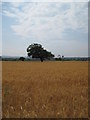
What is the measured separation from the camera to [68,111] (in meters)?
6.93

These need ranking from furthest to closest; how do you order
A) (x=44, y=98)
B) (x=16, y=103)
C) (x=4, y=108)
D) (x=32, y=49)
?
(x=32, y=49) → (x=44, y=98) → (x=16, y=103) → (x=4, y=108)

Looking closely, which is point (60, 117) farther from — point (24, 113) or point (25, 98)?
point (25, 98)

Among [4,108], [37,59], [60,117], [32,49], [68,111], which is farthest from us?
[37,59]

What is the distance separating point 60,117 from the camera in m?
6.43

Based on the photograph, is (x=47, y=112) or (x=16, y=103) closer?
(x=47, y=112)

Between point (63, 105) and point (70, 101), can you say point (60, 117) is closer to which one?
point (63, 105)

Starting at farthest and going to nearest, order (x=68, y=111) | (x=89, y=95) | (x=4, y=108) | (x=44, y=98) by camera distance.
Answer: (x=89, y=95), (x=44, y=98), (x=4, y=108), (x=68, y=111)

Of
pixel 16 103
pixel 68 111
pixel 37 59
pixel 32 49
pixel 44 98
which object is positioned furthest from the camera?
pixel 37 59

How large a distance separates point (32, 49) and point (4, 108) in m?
98.4

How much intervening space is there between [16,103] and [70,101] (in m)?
1.59

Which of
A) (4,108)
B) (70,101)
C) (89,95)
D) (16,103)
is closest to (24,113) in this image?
(4,108)

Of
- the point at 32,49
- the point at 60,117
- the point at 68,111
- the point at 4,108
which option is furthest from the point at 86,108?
the point at 32,49

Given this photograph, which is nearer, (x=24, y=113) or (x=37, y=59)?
(x=24, y=113)

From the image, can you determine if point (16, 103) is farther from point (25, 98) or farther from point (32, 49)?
point (32, 49)
